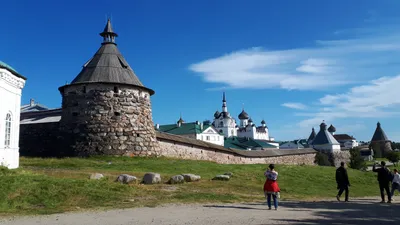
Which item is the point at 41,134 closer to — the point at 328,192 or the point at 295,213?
the point at 328,192

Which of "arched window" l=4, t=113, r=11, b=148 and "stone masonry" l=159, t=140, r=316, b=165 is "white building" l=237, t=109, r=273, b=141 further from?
"arched window" l=4, t=113, r=11, b=148

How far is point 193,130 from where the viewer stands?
74188 mm

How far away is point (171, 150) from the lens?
29062mm

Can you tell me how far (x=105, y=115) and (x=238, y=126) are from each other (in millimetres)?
103403

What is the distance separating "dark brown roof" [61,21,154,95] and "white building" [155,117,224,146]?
143 ft

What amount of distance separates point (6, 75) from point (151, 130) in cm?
1225

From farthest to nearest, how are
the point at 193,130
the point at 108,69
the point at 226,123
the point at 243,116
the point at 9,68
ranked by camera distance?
the point at 243,116
the point at 226,123
the point at 193,130
the point at 108,69
the point at 9,68

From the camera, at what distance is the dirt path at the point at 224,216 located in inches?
306

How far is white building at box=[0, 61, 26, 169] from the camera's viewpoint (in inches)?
589

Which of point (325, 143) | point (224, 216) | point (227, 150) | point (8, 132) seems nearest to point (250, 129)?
point (325, 143)

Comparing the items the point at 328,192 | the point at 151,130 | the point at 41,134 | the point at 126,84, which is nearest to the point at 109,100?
the point at 126,84

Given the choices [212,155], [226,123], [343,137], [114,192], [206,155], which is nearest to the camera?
[114,192]

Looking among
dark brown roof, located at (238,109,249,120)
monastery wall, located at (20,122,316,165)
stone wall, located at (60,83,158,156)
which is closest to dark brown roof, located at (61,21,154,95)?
stone wall, located at (60,83,158,156)

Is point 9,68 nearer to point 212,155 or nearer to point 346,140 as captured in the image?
point 212,155
